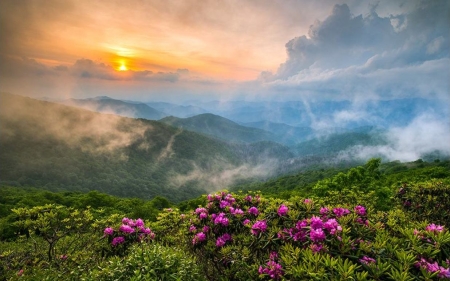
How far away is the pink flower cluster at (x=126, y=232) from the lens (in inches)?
305

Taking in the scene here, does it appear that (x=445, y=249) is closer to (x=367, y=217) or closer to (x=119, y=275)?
(x=367, y=217)

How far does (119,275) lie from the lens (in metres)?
4.82

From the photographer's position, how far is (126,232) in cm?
790

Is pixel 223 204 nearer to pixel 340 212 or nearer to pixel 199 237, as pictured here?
pixel 199 237

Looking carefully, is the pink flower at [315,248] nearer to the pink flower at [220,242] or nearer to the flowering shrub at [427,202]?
the pink flower at [220,242]

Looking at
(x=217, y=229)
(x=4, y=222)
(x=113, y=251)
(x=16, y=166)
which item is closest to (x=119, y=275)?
(x=217, y=229)

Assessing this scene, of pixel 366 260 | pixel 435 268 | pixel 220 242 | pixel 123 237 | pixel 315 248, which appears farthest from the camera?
pixel 123 237

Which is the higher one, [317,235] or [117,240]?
[317,235]

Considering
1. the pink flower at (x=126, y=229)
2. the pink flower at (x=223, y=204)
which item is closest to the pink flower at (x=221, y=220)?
the pink flower at (x=223, y=204)

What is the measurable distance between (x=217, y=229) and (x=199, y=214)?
882 millimetres

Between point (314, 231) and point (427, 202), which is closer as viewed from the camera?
point (314, 231)

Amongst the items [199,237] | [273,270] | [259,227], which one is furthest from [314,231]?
[199,237]

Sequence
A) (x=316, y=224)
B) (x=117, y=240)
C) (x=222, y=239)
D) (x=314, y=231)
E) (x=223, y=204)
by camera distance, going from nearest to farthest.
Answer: (x=314, y=231)
(x=316, y=224)
(x=222, y=239)
(x=223, y=204)
(x=117, y=240)

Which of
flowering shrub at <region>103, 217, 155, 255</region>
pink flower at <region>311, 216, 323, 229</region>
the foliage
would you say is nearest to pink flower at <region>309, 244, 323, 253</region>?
pink flower at <region>311, 216, 323, 229</region>
